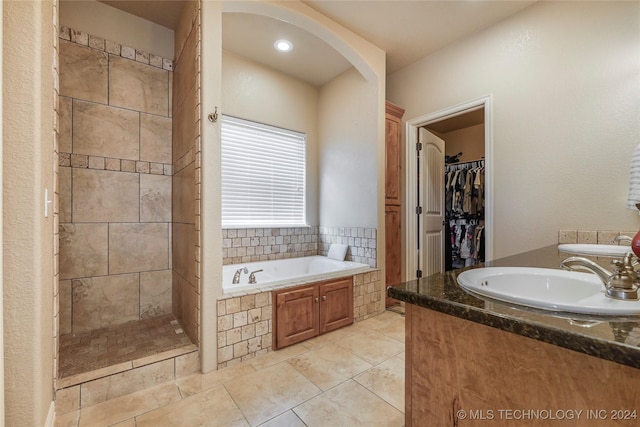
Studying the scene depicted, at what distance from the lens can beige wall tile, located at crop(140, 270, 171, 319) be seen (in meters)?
2.42

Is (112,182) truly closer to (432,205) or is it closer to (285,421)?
(285,421)

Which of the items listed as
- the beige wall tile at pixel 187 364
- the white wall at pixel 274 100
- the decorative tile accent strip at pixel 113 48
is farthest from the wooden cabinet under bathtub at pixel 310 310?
the decorative tile accent strip at pixel 113 48

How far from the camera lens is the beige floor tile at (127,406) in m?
1.43

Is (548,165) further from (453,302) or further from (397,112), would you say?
(453,302)

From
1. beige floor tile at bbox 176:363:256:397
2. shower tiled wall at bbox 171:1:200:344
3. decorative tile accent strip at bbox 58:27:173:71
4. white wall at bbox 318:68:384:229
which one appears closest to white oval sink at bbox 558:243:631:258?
white wall at bbox 318:68:384:229

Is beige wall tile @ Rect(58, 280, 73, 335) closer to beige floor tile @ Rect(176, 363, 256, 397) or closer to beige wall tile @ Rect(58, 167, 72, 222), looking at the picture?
beige wall tile @ Rect(58, 167, 72, 222)

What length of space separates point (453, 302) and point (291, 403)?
129 centimetres

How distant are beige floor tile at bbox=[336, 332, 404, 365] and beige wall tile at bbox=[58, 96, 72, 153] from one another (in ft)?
8.80

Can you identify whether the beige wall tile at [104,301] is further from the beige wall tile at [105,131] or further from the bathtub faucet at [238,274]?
the beige wall tile at [105,131]

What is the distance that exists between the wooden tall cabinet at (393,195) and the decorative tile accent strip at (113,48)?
7.62ft

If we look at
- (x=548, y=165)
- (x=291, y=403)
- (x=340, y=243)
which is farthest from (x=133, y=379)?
(x=548, y=165)

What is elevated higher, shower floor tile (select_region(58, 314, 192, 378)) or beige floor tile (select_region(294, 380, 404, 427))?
shower floor tile (select_region(58, 314, 192, 378))

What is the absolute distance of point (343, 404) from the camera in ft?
5.03

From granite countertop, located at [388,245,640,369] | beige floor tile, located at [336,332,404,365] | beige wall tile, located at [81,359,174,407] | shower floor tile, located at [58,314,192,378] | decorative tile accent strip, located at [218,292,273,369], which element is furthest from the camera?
beige floor tile, located at [336,332,404,365]
